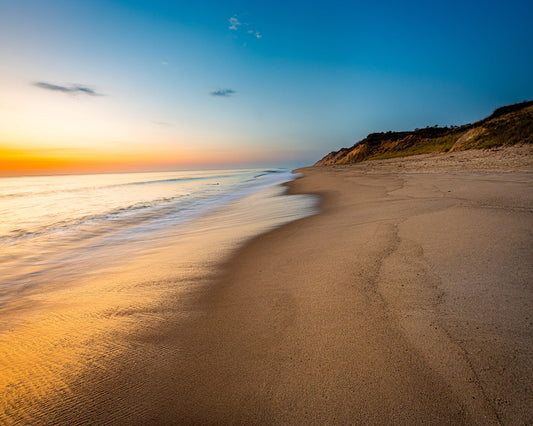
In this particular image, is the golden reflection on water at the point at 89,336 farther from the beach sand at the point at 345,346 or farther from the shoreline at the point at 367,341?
the shoreline at the point at 367,341

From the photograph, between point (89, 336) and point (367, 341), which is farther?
point (89, 336)

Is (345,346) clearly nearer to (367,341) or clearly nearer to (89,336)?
(367,341)

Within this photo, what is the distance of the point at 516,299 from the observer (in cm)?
228

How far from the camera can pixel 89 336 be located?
100 inches

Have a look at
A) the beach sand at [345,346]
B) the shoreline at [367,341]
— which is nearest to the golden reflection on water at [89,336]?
the beach sand at [345,346]

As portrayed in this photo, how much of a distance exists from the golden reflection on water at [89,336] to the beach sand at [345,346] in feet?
0.09

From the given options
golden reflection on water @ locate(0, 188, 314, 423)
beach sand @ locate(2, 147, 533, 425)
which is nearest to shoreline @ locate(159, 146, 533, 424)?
beach sand @ locate(2, 147, 533, 425)

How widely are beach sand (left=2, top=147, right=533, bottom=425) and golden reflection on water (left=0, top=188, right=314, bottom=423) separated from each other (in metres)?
0.03

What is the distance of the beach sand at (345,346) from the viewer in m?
1.52

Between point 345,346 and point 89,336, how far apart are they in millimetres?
2608

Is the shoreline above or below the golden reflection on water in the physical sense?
above

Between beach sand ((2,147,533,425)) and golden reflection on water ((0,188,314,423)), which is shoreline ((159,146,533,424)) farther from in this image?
golden reflection on water ((0,188,314,423))

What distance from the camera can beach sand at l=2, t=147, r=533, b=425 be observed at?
1521 millimetres

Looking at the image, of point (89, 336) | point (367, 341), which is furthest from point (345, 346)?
point (89, 336)
